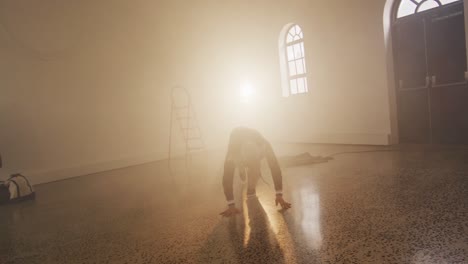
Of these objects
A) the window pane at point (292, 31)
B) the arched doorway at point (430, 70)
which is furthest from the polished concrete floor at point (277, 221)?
the window pane at point (292, 31)

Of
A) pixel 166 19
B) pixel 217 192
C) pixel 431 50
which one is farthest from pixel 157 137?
pixel 431 50

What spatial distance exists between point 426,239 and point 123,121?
219 inches

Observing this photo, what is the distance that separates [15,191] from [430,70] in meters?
6.01

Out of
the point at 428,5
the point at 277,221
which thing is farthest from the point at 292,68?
the point at 277,221

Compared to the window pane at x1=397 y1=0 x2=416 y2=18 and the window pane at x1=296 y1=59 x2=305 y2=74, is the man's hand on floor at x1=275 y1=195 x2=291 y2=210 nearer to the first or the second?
the window pane at x1=397 y1=0 x2=416 y2=18

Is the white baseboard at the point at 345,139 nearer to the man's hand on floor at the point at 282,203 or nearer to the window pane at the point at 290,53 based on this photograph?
the window pane at the point at 290,53

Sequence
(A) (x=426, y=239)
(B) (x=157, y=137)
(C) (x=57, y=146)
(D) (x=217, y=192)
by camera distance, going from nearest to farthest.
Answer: (A) (x=426, y=239) < (D) (x=217, y=192) < (C) (x=57, y=146) < (B) (x=157, y=137)

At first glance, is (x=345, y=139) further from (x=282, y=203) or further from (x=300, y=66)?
(x=282, y=203)

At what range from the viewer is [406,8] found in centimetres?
475

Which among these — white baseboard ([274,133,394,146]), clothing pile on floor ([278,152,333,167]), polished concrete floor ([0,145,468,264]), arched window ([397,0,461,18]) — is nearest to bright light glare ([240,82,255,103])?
white baseboard ([274,133,394,146])

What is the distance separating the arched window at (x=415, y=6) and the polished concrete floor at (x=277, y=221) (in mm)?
2056

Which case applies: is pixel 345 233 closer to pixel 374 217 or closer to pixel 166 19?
pixel 374 217

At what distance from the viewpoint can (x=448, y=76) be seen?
4.41 m

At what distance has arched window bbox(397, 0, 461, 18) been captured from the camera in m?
4.44
